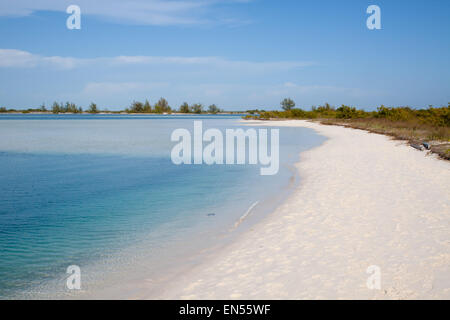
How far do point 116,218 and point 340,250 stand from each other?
6248mm

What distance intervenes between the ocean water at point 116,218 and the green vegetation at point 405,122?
12281 mm

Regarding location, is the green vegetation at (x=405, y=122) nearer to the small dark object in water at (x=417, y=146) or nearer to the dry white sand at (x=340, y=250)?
the small dark object in water at (x=417, y=146)

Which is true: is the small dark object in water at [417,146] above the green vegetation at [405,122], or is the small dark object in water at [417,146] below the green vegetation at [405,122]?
below

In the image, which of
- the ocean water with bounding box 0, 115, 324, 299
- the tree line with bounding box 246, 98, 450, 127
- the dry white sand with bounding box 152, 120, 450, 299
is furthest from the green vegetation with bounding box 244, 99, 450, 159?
the ocean water with bounding box 0, 115, 324, 299

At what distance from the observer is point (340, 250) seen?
6457 mm

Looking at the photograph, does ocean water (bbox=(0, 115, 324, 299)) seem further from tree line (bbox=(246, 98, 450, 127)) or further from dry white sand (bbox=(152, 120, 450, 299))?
tree line (bbox=(246, 98, 450, 127))

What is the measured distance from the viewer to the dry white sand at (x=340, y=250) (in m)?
5.08

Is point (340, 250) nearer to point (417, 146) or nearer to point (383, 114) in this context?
point (417, 146)

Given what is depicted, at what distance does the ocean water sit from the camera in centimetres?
630

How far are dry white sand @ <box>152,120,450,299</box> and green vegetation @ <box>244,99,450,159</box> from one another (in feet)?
32.8

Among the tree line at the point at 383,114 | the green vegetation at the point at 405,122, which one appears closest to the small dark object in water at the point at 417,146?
the green vegetation at the point at 405,122

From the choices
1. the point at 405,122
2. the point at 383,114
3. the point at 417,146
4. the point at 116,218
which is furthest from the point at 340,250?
the point at 383,114
